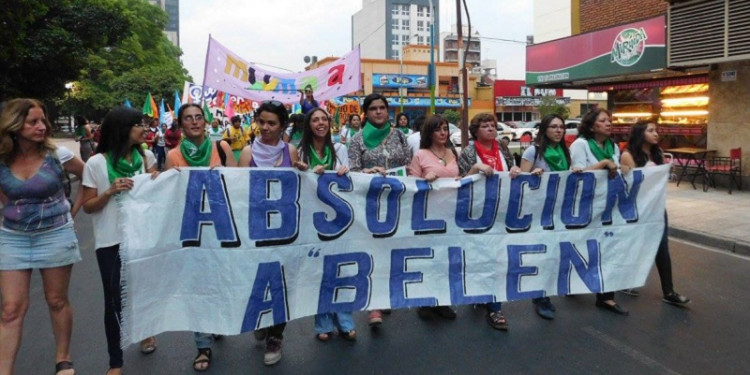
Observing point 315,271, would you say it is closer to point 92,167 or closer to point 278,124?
point 278,124

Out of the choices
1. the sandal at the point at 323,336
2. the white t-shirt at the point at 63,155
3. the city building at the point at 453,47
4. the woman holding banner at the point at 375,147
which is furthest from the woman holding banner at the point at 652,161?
the city building at the point at 453,47

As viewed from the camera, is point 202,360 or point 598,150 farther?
point 598,150

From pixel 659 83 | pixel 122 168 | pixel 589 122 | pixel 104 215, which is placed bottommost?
pixel 104 215

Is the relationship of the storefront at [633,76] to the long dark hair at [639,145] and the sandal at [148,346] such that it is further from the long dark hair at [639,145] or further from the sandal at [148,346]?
the sandal at [148,346]

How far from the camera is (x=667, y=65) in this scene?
12070 millimetres

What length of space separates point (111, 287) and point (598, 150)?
149 inches

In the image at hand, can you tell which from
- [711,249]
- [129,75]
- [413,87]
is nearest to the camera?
[711,249]

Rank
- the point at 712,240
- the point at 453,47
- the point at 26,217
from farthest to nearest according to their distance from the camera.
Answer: the point at 453,47 → the point at 712,240 → the point at 26,217

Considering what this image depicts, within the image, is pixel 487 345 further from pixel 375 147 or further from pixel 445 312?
pixel 375 147

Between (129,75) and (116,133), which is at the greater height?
(129,75)

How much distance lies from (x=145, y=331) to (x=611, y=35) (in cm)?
1346

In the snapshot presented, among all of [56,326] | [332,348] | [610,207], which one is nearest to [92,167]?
[56,326]

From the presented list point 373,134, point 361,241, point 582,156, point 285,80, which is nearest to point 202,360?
point 361,241

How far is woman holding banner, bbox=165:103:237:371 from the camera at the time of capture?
11.9 feet
